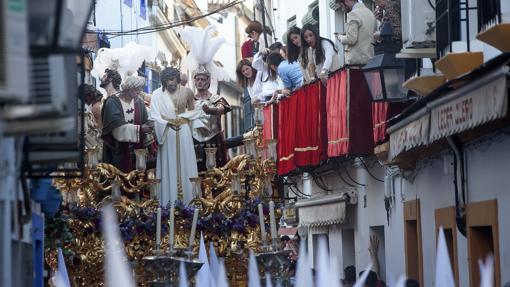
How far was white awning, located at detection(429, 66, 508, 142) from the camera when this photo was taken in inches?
457

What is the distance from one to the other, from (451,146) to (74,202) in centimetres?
387

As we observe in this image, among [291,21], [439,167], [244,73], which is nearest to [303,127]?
[244,73]

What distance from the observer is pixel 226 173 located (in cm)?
1563

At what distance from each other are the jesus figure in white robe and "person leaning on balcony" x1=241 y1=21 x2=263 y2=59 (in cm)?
921

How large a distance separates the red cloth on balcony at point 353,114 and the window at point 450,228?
360cm

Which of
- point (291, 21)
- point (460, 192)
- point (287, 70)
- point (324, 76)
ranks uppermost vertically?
point (291, 21)

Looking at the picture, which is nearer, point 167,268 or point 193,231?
point 167,268

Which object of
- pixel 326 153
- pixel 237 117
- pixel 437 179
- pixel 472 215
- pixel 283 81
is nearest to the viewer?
pixel 472 215

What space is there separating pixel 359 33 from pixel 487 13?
6.88 m

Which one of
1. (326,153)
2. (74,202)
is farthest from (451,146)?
(326,153)

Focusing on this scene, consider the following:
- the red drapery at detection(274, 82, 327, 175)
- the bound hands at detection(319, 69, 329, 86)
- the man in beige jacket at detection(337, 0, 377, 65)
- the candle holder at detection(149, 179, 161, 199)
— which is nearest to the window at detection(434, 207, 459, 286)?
the candle holder at detection(149, 179, 161, 199)

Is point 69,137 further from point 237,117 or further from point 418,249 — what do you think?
point 237,117

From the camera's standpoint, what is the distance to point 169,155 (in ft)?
51.8

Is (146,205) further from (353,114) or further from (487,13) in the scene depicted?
(353,114)
